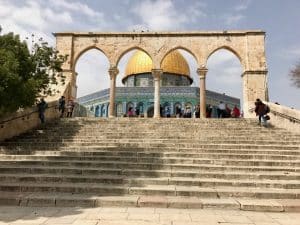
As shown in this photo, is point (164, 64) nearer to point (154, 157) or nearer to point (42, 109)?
point (42, 109)

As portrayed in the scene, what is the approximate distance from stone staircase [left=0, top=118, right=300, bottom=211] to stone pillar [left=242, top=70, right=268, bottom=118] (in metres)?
5.49

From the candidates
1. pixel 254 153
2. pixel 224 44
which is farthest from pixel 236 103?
pixel 254 153

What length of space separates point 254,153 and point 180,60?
32621 millimetres

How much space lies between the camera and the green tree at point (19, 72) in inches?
367

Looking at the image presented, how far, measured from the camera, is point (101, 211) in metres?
6.41

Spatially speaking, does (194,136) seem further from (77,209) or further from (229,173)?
(77,209)

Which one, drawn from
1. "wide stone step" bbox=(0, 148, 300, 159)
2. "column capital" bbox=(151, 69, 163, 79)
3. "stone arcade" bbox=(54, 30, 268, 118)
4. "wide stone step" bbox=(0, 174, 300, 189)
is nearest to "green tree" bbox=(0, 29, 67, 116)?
"wide stone step" bbox=(0, 148, 300, 159)

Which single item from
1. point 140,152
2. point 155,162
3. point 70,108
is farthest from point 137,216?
point 70,108

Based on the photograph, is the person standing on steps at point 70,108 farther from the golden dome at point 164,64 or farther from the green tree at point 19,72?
the golden dome at point 164,64

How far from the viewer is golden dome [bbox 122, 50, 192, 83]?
41531 millimetres

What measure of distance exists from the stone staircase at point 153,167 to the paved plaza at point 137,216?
1.08 feet

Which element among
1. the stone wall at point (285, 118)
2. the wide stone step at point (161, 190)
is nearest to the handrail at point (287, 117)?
the stone wall at point (285, 118)

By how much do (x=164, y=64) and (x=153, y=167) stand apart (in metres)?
32.9

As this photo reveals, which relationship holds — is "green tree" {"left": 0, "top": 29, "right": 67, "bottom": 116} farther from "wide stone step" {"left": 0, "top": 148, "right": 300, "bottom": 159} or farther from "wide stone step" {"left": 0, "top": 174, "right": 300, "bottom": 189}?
"wide stone step" {"left": 0, "top": 174, "right": 300, "bottom": 189}
